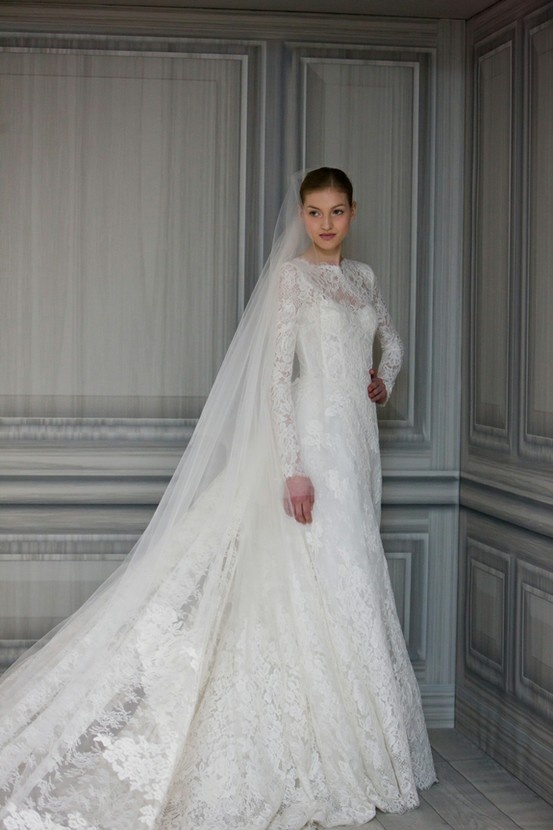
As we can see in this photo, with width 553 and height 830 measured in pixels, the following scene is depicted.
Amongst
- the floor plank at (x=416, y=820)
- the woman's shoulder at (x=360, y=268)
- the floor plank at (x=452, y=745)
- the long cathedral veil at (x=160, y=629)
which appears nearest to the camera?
the long cathedral veil at (x=160, y=629)

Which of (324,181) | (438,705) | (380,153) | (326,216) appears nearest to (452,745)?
(438,705)

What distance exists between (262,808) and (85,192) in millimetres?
2292

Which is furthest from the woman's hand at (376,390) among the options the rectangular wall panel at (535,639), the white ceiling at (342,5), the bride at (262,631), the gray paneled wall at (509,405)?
the white ceiling at (342,5)

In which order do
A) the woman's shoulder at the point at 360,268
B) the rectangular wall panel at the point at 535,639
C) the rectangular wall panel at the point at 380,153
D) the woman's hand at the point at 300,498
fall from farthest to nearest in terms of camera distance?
1. the rectangular wall panel at the point at 380,153
2. the woman's shoulder at the point at 360,268
3. the rectangular wall panel at the point at 535,639
4. the woman's hand at the point at 300,498

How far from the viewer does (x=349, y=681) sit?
3695 millimetres

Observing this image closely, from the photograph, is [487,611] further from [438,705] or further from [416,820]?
[416,820]

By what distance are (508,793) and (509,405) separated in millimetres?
1274

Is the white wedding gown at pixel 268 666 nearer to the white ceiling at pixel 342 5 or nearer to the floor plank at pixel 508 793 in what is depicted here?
the floor plank at pixel 508 793

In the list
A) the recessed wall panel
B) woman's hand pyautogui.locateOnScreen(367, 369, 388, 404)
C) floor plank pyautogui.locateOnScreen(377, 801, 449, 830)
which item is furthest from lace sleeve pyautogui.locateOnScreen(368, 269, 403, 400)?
floor plank pyautogui.locateOnScreen(377, 801, 449, 830)

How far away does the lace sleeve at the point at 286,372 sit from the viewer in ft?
12.3

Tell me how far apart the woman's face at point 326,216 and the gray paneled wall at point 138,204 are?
59 centimetres

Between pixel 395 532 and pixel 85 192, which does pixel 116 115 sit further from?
pixel 395 532

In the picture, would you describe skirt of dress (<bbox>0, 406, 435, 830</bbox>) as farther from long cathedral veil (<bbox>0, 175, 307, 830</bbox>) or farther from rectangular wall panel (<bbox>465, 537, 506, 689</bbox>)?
rectangular wall panel (<bbox>465, 537, 506, 689</bbox>)

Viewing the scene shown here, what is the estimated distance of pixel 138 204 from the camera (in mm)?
4520
